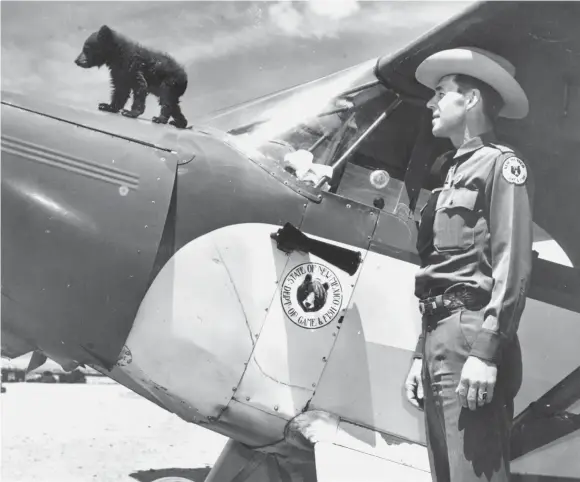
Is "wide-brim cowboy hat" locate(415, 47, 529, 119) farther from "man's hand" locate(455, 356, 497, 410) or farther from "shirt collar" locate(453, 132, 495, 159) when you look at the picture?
"man's hand" locate(455, 356, 497, 410)

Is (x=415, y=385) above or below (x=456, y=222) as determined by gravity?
below

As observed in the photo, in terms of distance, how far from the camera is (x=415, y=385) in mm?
2240

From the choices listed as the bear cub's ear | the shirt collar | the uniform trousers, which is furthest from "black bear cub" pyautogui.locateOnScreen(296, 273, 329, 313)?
the bear cub's ear

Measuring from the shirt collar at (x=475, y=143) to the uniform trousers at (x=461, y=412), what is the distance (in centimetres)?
58

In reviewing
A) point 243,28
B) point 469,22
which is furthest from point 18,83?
point 469,22

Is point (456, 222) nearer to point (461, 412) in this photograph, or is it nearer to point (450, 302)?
point (450, 302)

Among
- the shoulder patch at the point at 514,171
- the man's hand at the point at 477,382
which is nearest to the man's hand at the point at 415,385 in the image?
the man's hand at the point at 477,382

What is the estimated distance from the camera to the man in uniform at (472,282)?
186 centimetres

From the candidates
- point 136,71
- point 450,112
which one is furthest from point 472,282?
point 136,71

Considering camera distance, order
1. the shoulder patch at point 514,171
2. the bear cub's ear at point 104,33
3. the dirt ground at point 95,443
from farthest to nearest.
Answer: the dirt ground at point 95,443
the bear cub's ear at point 104,33
the shoulder patch at point 514,171

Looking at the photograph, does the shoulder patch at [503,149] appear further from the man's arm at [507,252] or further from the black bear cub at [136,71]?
the black bear cub at [136,71]

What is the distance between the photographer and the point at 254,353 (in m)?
2.48

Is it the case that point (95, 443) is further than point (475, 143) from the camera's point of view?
Yes

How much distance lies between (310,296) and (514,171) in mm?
935
